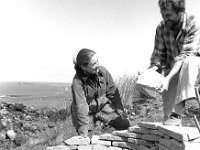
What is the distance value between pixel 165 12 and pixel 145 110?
3.82 m

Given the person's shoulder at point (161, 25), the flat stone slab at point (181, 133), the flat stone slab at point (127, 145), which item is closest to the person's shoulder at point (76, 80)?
the flat stone slab at point (127, 145)

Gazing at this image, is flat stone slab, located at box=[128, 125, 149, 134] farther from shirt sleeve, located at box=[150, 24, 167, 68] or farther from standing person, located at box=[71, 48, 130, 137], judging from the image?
shirt sleeve, located at box=[150, 24, 167, 68]

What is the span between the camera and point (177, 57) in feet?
9.42

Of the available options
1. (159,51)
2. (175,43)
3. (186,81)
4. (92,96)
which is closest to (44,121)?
(92,96)

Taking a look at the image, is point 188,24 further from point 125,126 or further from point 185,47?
point 125,126

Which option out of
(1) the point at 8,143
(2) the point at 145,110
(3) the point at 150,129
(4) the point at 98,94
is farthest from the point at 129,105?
(3) the point at 150,129

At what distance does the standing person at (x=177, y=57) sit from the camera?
271cm

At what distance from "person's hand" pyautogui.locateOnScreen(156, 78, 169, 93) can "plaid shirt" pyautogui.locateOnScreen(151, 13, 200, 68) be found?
227 millimetres

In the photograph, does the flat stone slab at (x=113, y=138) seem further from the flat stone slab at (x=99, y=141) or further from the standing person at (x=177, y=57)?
the standing person at (x=177, y=57)

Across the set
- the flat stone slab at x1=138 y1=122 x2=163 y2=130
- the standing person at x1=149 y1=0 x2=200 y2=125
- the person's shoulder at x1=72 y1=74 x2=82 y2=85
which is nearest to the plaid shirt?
the standing person at x1=149 y1=0 x2=200 y2=125

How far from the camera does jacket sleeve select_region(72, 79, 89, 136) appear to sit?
11.7 ft

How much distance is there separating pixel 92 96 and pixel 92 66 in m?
0.48

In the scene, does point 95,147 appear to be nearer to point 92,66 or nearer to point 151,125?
point 151,125

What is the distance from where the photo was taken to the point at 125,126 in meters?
4.05
